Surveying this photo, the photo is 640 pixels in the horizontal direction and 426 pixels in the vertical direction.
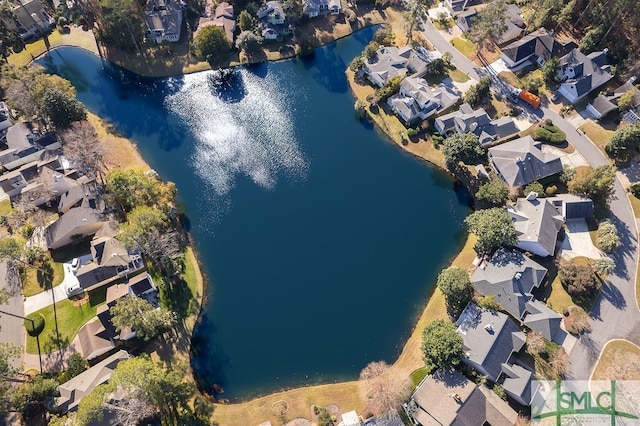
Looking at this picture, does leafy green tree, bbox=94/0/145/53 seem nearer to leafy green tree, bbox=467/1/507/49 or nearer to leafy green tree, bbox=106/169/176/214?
leafy green tree, bbox=106/169/176/214

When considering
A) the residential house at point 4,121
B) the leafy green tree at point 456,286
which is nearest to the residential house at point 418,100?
the leafy green tree at point 456,286

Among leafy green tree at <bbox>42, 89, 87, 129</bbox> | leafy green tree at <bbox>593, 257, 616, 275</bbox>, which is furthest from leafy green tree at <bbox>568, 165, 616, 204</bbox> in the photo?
leafy green tree at <bbox>42, 89, 87, 129</bbox>

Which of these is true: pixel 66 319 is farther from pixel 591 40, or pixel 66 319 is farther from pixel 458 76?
pixel 591 40

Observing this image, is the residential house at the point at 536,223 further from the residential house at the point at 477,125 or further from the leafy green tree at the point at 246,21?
the leafy green tree at the point at 246,21

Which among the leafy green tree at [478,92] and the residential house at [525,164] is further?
the leafy green tree at [478,92]

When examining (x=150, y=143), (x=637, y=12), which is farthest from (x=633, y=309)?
(x=150, y=143)

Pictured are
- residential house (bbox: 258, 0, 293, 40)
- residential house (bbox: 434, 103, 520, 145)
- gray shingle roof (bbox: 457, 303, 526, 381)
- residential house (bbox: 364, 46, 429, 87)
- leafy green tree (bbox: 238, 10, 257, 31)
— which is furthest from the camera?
residential house (bbox: 258, 0, 293, 40)

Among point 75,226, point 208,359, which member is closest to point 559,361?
point 208,359
